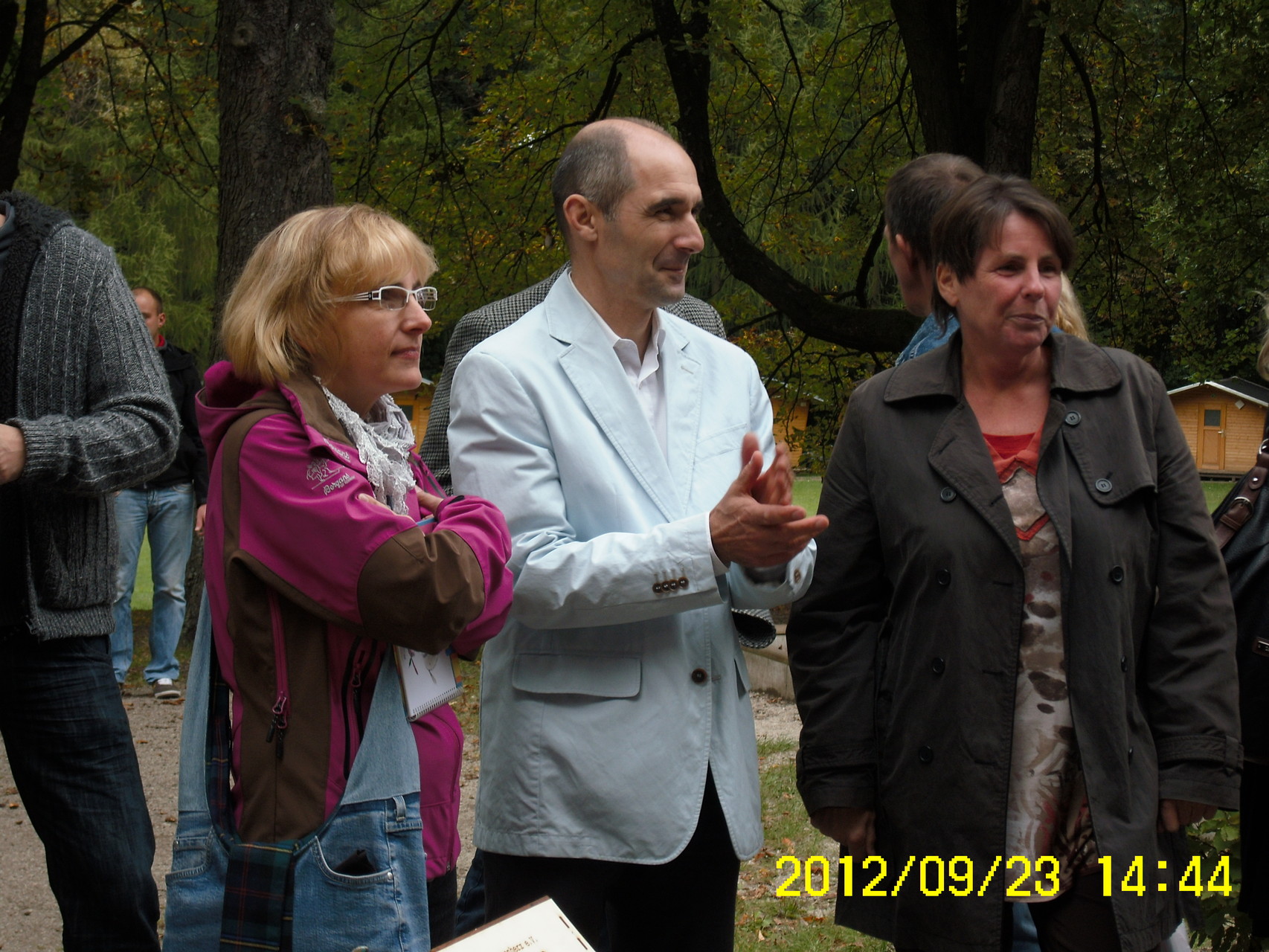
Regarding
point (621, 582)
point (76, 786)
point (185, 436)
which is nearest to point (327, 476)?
point (621, 582)

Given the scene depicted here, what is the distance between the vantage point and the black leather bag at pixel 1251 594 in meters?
2.79

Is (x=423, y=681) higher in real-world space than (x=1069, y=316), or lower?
lower

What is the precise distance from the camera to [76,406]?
285 centimetres

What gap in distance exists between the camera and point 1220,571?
98.4 inches

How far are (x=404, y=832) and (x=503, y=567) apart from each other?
Result: 1.51 ft

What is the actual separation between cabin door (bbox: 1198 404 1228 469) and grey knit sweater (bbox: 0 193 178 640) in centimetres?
4464

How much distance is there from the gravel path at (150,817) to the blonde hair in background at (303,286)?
2935 mm

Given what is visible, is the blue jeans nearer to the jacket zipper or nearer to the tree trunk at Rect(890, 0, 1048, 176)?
the tree trunk at Rect(890, 0, 1048, 176)

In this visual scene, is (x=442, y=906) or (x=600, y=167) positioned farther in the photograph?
(x=600, y=167)

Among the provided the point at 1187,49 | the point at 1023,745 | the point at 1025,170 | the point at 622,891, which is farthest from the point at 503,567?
the point at 1187,49

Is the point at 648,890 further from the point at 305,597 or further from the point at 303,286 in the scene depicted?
the point at 303,286

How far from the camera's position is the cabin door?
142 ft

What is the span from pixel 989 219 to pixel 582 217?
2.69 ft
